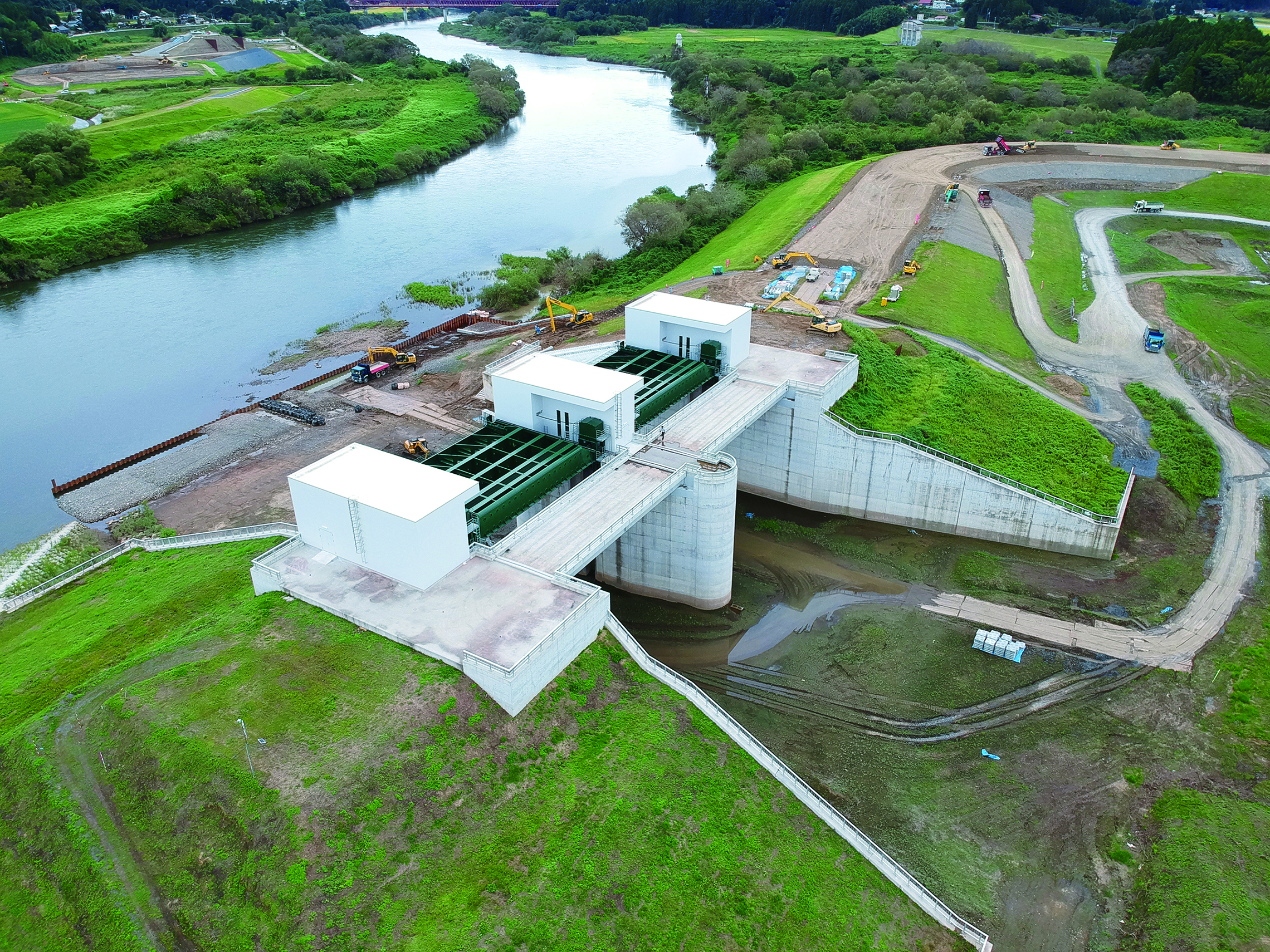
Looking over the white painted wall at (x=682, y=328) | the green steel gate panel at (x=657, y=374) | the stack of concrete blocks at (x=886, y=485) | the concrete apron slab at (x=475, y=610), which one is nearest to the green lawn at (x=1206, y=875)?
Answer: the stack of concrete blocks at (x=886, y=485)

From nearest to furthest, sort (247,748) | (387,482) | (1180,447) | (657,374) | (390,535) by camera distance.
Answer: (247,748), (390,535), (387,482), (657,374), (1180,447)

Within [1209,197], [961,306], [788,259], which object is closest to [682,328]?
[788,259]

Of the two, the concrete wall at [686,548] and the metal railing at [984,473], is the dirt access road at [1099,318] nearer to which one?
the metal railing at [984,473]

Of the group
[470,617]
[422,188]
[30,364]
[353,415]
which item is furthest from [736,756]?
[422,188]

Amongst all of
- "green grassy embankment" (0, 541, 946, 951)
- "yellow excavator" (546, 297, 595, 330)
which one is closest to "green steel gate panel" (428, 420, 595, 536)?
"green grassy embankment" (0, 541, 946, 951)

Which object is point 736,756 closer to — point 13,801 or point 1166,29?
point 13,801

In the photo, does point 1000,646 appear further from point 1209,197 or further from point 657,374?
point 1209,197
